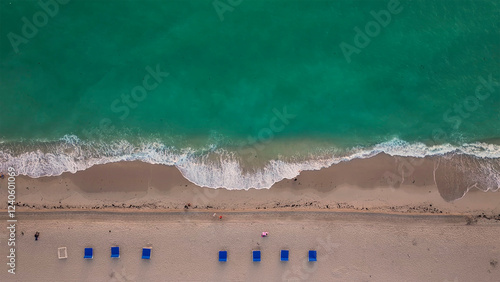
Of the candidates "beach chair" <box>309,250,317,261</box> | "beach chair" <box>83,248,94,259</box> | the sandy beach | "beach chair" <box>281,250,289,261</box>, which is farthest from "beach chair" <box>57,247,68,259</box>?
"beach chair" <box>309,250,317,261</box>

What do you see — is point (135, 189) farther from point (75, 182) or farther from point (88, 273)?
point (88, 273)

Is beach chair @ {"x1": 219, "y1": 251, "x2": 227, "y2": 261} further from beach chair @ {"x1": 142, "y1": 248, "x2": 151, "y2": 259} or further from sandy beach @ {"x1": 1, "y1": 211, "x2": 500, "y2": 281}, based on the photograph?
beach chair @ {"x1": 142, "y1": 248, "x2": 151, "y2": 259}

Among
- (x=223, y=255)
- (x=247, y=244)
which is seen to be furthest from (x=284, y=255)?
(x=223, y=255)

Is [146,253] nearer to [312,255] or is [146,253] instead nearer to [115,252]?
[115,252]

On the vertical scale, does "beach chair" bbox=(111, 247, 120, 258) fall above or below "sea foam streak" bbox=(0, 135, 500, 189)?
below

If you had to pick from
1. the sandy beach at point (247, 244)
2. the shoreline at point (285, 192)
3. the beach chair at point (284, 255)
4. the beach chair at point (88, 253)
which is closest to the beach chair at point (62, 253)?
the sandy beach at point (247, 244)

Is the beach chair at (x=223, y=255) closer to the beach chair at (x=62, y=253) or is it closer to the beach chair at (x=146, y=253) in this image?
the beach chair at (x=146, y=253)

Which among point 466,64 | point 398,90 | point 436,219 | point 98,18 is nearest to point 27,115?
point 98,18
